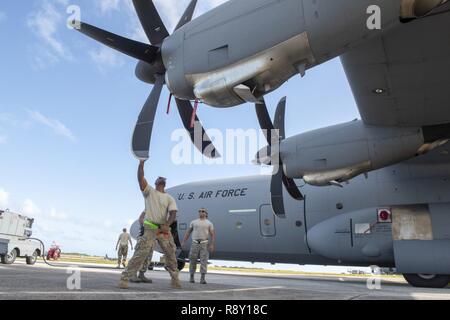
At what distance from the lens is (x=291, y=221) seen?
1413cm

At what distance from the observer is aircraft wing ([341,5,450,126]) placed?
6117 mm

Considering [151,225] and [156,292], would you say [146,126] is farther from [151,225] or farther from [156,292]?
[156,292]

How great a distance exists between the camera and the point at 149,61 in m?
7.34

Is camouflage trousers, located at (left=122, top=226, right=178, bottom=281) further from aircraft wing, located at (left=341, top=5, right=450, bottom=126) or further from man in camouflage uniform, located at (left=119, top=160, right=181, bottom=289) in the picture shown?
aircraft wing, located at (left=341, top=5, right=450, bottom=126)

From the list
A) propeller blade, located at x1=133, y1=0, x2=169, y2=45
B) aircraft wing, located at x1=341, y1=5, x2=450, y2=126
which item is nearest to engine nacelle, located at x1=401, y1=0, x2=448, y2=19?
aircraft wing, located at x1=341, y1=5, x2=450, y2=126

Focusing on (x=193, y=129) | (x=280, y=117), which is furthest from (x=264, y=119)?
(x=193, y=129)

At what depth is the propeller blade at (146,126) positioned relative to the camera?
20.2 feet

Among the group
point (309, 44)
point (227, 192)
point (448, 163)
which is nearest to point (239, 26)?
point (309, 44)

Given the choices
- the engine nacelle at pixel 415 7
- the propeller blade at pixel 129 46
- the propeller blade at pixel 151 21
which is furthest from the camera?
the propeller blade at pixel 151 21

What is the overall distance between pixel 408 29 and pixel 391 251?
789 centimetres

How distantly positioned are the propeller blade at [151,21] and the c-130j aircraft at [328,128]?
0.02 metres

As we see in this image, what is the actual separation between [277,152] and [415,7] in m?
7.08

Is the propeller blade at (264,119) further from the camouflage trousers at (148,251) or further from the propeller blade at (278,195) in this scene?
the camouflage trousers at (148,251)

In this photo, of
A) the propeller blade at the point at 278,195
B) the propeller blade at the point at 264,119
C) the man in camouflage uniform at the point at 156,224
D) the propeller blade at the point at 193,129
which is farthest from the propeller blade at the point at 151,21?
the propeller blade at the point at 278,195
